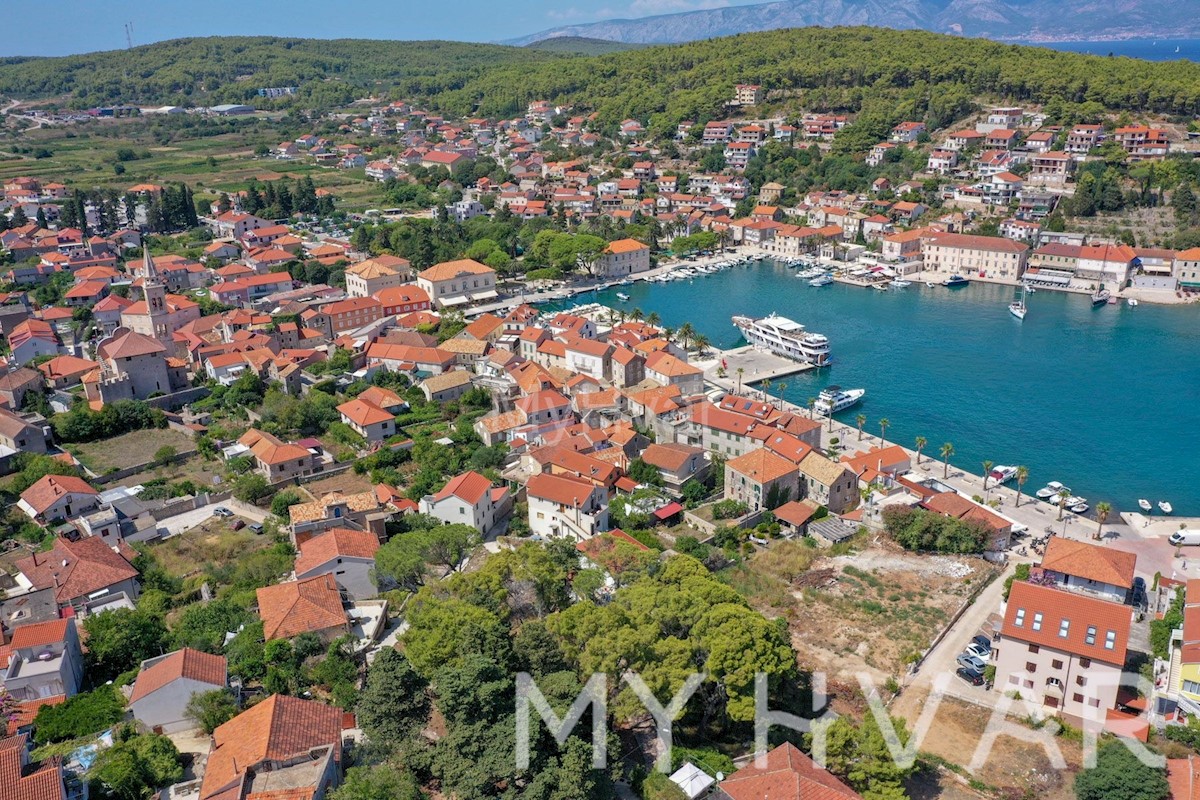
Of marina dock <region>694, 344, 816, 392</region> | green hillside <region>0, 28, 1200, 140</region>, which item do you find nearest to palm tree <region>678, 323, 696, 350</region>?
marina dock <region>694, 344, 816, 392</region>

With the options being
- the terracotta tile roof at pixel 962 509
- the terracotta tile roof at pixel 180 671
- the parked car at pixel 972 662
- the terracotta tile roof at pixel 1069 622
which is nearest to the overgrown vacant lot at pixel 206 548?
the terracotta tile roof at pixel 180 671

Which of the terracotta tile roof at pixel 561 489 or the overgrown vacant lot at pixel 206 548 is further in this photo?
the terracotta tile roof at pixel 561 489

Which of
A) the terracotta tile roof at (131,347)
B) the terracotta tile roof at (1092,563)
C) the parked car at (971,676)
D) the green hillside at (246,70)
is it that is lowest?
the parked car at (971,676)

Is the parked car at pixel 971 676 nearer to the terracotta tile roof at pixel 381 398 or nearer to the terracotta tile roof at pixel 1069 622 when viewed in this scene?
the terracotta tile roof at pixel 1069 622

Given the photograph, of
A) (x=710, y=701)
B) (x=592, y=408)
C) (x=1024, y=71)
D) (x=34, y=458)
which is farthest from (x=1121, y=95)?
(x=34, y=458)

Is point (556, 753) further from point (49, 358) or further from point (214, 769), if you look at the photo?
point (49, 358)

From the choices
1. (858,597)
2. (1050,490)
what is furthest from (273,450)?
(1050,490)
